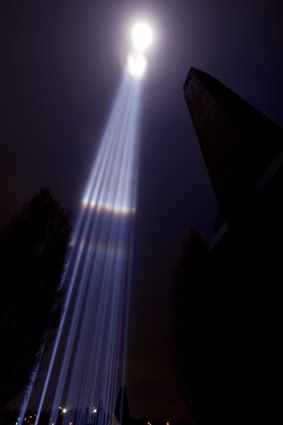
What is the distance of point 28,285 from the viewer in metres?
8.76

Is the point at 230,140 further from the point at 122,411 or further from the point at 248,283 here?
the point at 122,411

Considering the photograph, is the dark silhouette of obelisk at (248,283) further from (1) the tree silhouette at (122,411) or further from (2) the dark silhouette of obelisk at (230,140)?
(1) the tree silhouette at (122,411)

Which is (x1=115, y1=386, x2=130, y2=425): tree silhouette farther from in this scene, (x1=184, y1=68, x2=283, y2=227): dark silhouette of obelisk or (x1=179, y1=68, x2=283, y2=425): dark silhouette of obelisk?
(x1=184, y1=68, x2=283, y2=227): dark silhouette of obelisk

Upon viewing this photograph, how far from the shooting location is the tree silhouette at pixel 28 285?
7637 mm

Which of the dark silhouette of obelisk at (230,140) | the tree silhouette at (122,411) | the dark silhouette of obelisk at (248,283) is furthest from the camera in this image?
the tree silhouette at (122,411)

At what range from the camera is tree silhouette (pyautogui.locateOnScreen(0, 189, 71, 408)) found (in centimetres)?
764

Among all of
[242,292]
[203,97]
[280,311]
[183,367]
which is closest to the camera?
[280,311]

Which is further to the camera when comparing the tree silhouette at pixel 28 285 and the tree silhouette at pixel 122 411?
the tree silhouette at pixel 122 411

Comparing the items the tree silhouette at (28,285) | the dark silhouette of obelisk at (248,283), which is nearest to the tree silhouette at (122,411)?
the tree silhouette at (28,285)

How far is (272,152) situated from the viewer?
5.34 metres

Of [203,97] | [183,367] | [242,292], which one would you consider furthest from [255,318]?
[183,367]

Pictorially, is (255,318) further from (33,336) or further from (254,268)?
(33,336)

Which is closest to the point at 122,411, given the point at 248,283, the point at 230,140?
the point at 248,283

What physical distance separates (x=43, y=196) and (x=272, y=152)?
32.0 ft
